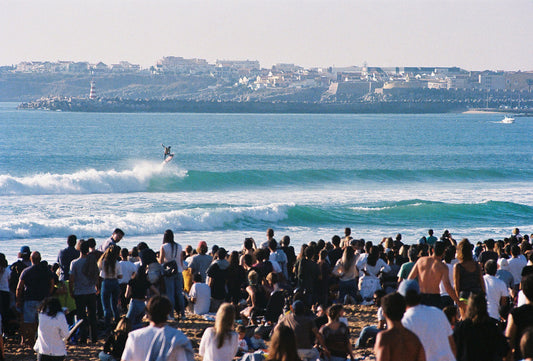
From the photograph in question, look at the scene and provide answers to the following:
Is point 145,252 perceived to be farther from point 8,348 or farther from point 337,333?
point 337,333

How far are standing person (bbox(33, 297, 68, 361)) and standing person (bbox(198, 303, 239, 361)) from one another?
171 cm

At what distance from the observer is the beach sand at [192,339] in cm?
773

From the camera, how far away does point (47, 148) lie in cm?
7150

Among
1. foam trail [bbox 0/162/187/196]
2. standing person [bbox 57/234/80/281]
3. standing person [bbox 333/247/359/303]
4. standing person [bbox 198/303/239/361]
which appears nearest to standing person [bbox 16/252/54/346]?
standing person [bbox 57/234/80/281]

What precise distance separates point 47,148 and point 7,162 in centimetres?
1410

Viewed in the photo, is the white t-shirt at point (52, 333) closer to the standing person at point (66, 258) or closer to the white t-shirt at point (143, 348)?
the white t-shirt at point (143, 348)

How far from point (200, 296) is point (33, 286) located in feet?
7.33

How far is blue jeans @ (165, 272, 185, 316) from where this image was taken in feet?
29.8

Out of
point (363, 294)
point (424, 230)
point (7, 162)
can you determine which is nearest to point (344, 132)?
point (7, 162)

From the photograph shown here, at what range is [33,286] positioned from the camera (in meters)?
7.61

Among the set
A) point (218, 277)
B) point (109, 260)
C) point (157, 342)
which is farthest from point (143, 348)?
point (218, 277)

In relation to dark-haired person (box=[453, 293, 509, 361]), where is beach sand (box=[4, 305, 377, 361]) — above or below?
below

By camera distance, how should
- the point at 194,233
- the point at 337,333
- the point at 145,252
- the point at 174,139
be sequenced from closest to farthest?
the point at 337,333 → the point at 145,252 → the point at 194,233 → the point at 174,139

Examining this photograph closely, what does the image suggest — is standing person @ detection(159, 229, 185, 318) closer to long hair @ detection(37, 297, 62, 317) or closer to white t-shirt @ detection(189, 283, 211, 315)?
white t-shirt @ detection(189, 283, 211, 315)
